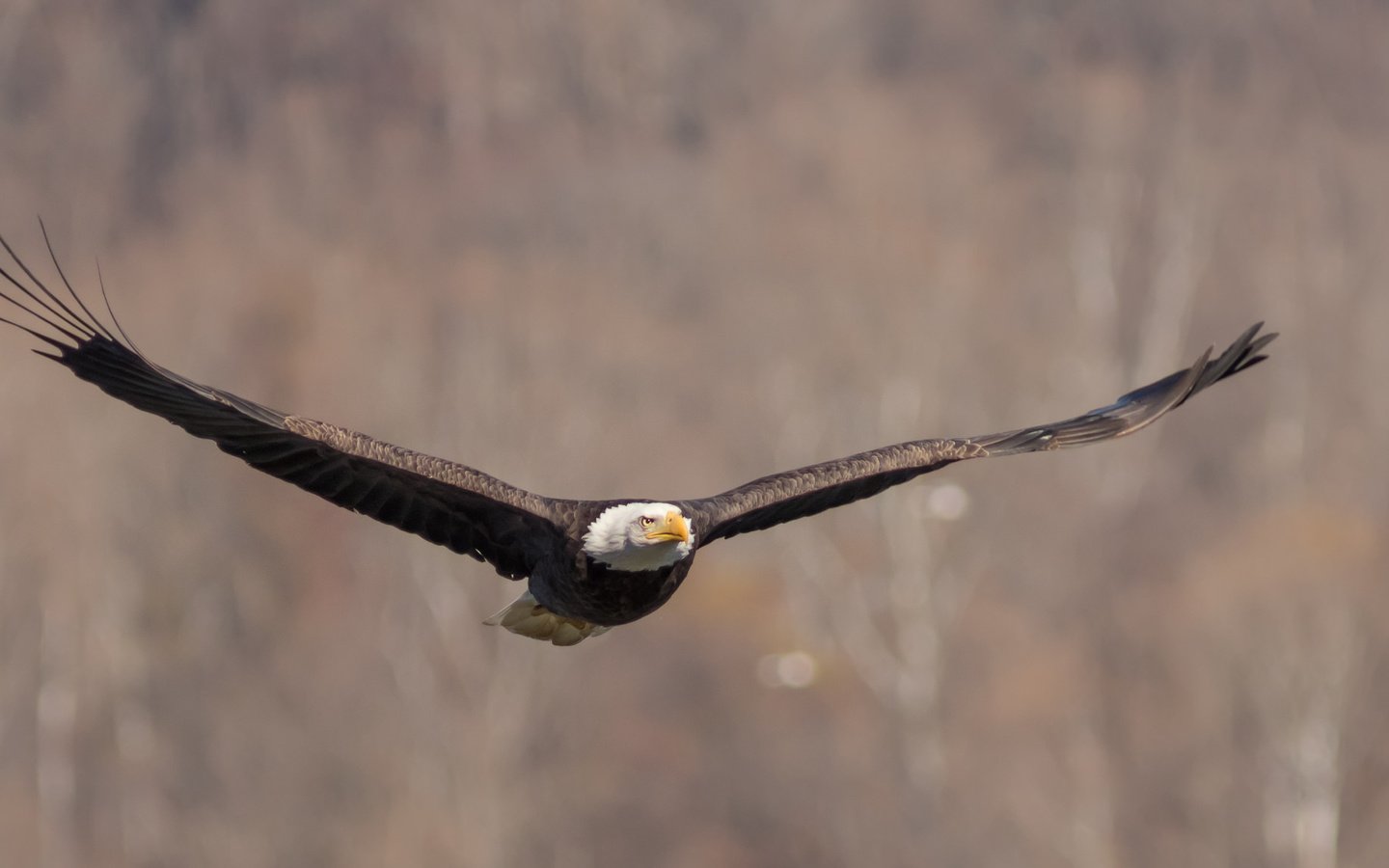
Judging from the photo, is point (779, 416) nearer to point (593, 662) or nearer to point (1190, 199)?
point (593, 662)

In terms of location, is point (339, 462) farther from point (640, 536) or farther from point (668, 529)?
point (668, 529)

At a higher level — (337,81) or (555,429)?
(337,81)

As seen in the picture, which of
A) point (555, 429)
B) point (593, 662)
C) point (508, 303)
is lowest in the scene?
point (593, 662)

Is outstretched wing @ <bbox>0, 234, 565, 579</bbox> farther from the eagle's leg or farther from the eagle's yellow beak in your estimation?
the eagle's yellow beak

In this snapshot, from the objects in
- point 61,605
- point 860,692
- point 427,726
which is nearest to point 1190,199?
point 860,692

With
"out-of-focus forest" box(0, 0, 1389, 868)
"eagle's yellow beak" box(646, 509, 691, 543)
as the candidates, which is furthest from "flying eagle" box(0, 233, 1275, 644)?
"out-of-focus forest" box(0, 0, 1389, 868)

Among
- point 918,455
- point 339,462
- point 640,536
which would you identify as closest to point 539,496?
point 640,536

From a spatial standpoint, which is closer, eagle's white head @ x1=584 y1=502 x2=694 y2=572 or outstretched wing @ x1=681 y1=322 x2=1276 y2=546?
eagle's white head @ x1=584 y1=502 x2=694 y2=572
